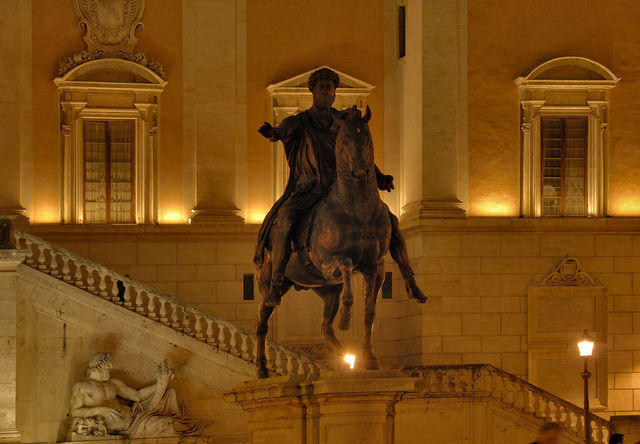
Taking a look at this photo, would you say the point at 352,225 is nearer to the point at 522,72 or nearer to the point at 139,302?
the point at 139,302

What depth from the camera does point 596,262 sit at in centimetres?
3172

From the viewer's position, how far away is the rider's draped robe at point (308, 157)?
609 inches

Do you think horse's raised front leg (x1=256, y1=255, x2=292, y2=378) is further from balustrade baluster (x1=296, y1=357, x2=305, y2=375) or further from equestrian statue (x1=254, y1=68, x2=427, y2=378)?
balustrade baluster (x1=296, y1=357, x2=305, y2=375)

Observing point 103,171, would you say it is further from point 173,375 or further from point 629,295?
point 629,295

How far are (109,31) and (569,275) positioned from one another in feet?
39.8

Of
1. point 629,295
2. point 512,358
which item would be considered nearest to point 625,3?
point 629,295

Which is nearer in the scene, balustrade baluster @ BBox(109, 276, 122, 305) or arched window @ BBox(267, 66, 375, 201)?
balustrade baluster @ BBox(109, 276, 122, 305)

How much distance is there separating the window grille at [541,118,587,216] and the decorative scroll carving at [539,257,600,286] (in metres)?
1.53

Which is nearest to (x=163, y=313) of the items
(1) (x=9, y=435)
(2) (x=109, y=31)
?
(1) (x=9, y=435)

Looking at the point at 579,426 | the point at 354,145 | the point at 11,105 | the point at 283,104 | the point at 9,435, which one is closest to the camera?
the point at 354,145

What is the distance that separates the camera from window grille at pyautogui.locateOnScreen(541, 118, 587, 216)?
107 feet

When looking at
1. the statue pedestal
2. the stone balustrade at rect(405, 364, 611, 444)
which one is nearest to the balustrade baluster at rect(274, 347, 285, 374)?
the stone balustrade at rect(405, 364, 611, 444)

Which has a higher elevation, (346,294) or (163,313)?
(346,294)

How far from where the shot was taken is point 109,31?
106ft
